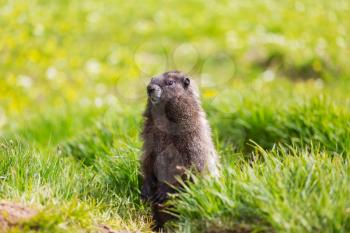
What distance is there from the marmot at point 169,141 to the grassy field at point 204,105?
20 cm

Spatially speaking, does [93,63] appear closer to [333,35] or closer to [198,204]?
[333,35]

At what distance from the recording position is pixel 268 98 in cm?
753

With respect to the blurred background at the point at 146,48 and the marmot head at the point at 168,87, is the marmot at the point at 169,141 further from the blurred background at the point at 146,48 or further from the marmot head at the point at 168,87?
the blurred background at the point at 146,48

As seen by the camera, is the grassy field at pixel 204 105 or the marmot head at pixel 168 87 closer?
the grassy field at pixel 204 105

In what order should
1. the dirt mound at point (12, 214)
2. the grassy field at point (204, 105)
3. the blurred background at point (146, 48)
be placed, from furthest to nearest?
the blurred background at point (146, 48)
the grassy field at point (204, 105)
the dirt mound at point (12, 214)

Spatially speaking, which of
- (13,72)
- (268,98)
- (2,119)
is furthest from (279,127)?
(13,72)

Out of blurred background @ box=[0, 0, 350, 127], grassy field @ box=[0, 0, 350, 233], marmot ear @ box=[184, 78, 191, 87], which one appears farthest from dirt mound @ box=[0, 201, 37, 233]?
blurred background @ box=[0, 0, 350, 127]

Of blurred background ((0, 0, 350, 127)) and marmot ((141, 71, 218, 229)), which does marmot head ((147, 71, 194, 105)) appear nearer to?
marmot ((141, 71, 218, 229))

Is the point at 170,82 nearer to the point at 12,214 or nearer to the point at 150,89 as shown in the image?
the point at 150,89

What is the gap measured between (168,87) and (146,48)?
5.84 m

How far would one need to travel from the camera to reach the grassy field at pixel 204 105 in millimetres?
4168

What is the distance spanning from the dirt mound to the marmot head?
1.29 meters

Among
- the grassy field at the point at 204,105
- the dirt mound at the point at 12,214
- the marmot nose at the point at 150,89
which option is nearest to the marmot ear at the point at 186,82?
the marmot nose at the point at 150,89

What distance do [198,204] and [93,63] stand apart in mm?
6479
